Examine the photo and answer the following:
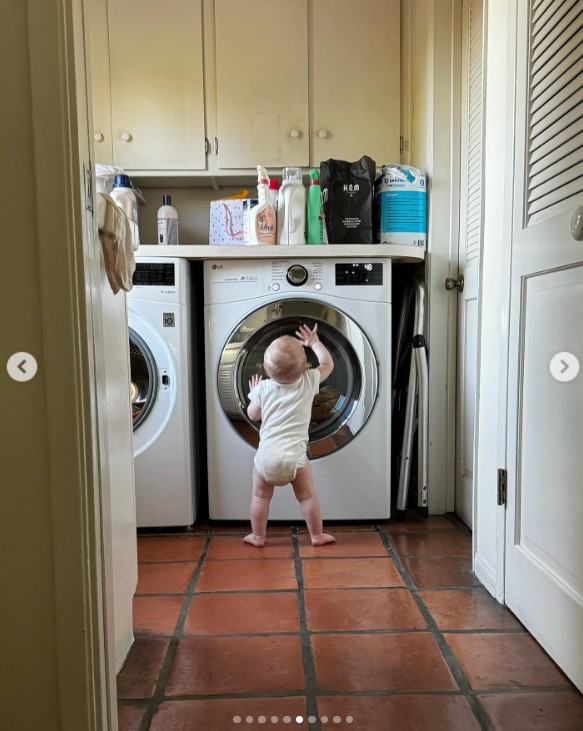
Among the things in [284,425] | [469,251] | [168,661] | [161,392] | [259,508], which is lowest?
[168,661]

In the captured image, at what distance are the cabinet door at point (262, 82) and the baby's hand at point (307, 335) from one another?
2.55 ft

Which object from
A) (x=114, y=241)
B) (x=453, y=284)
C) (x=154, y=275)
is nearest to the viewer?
(x=114, y=241)

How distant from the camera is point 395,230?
184 centimetres

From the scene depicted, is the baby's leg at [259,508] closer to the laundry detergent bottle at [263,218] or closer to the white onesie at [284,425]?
the white onesie at [284,425]

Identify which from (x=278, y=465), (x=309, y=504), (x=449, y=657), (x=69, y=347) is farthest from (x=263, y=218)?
(x=449, y=657)

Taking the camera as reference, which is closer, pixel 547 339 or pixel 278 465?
pixel 547 339

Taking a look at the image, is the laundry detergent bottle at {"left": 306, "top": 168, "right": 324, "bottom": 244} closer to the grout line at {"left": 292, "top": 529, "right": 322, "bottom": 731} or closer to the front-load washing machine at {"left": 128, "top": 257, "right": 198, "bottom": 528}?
the front-load washing machine at {"left": 128, "top": 257, "right": 198, "bottom": 528}

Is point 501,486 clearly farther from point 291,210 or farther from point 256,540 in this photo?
point 291,210

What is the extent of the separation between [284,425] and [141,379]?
21.2 inches

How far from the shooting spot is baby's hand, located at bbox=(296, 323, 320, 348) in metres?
1.72

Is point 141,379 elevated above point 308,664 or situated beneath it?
elevated above

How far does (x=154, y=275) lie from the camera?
1.73 m

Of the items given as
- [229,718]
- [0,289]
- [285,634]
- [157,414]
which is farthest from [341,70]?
[229,718]

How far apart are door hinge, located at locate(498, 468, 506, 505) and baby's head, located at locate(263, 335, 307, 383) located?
2.20 ft
